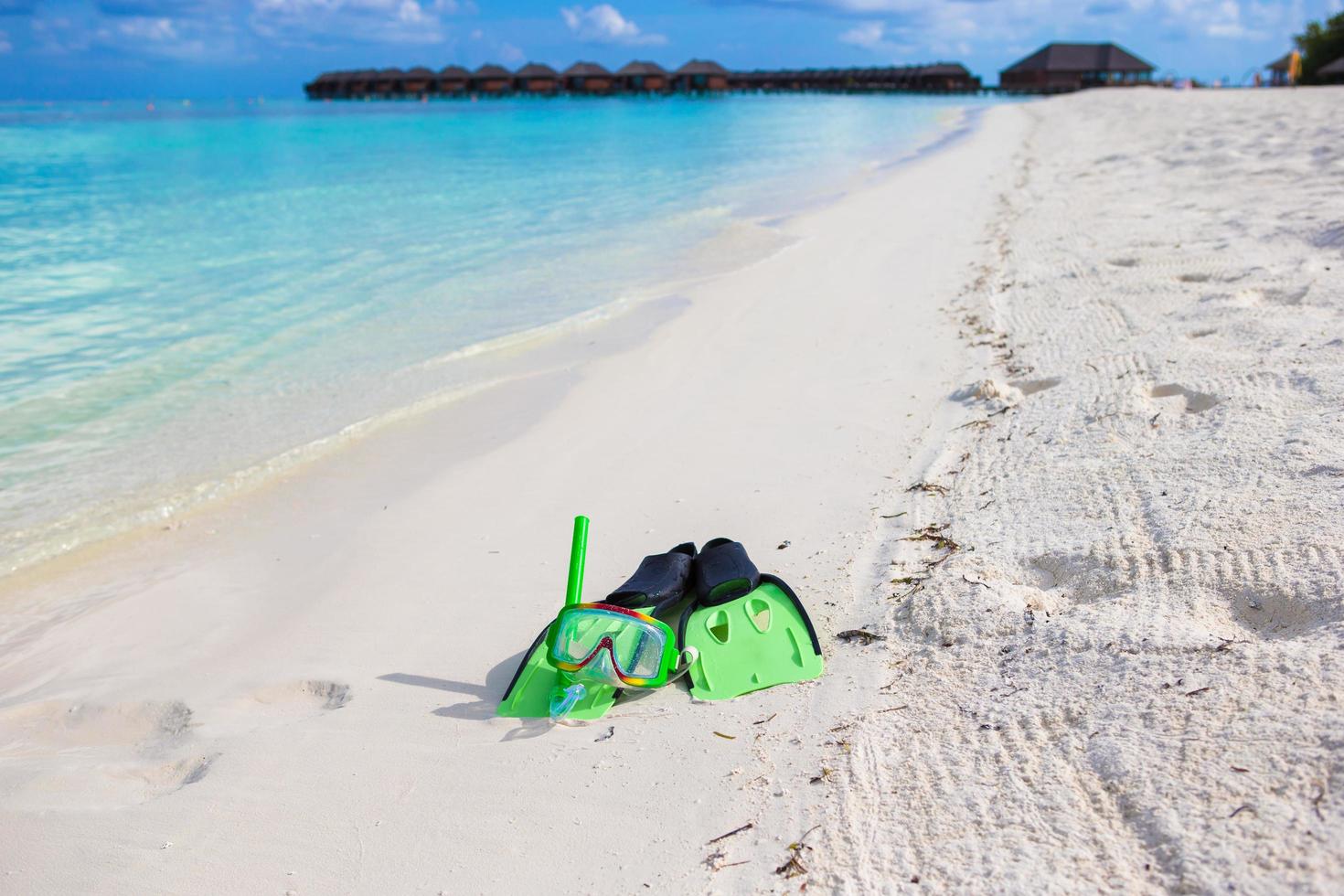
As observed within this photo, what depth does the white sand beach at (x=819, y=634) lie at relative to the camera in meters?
1.92

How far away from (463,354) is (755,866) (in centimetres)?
559

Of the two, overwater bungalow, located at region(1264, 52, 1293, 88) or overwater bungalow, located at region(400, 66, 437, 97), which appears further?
overwater bungalow, located at region(400, 66, 437, 97)

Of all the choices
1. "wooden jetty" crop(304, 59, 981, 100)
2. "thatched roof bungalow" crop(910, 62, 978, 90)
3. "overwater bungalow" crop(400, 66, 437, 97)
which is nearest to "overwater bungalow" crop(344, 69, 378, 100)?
"wooden jetty" crop(304, 59, 981, 100)

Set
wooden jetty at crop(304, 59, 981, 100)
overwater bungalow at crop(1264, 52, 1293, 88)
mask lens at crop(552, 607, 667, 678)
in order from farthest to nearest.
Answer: wooden jetty at crop(304, 59, 981, 100), overwater bungalow at crop(1264, 52, 1293, 88), mask lens at crop(552, 607, 667, 678)

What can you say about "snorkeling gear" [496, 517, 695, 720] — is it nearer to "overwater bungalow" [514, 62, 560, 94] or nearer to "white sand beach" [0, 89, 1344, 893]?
"white sand beach" [0, 89, 1344, 893]

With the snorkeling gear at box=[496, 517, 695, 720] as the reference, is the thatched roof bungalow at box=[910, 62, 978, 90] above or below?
above

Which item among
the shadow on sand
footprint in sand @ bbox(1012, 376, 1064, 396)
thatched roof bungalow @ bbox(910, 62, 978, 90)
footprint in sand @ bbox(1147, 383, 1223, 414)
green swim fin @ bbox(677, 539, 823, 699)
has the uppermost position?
thatched roof bungalow @ bbox(910, 62, 978, 90)

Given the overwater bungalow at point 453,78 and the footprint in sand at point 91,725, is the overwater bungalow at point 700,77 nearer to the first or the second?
the overwater bungalow at point 453,78

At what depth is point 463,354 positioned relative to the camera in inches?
272

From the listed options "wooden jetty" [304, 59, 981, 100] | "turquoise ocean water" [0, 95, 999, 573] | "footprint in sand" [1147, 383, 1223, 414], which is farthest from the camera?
"wooden jetty" [304, 59, 981, 100]

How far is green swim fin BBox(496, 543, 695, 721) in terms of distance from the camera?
266 centimetres

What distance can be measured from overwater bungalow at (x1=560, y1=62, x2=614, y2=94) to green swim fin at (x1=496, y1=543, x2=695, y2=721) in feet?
324

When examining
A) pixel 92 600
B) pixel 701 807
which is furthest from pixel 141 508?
pixel 701 807

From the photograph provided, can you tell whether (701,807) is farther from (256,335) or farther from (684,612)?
(256,335)
